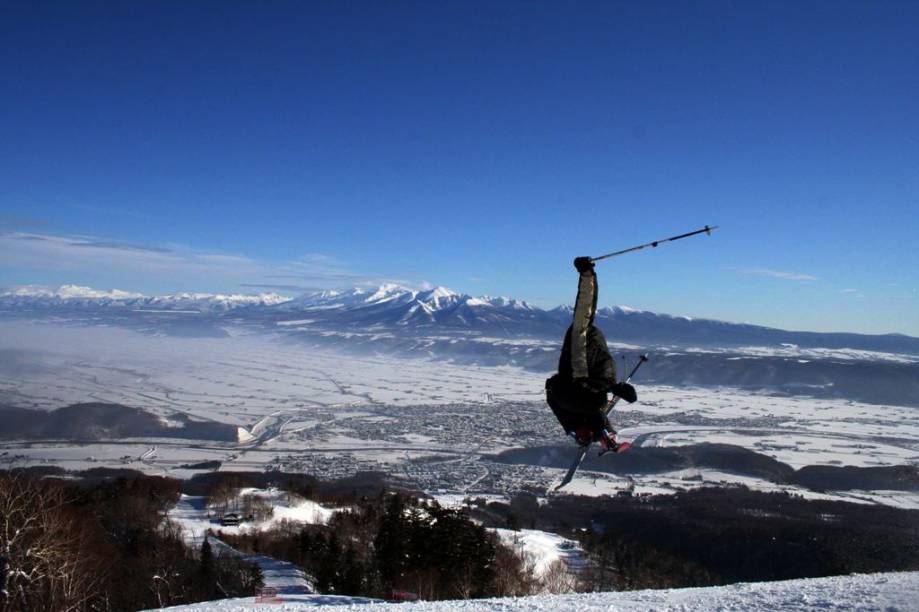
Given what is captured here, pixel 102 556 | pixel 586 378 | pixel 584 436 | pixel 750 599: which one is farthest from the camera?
pixel 102 556

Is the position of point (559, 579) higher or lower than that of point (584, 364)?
lower

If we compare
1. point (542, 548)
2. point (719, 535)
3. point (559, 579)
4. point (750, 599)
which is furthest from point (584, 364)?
point (719, 535)

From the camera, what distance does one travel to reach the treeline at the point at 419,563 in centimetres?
1706

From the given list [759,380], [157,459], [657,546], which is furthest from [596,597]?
[759,380]

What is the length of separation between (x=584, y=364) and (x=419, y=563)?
50.7ft

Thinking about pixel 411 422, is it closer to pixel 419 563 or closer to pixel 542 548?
pixel 542 548

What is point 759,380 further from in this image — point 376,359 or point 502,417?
point 376,359

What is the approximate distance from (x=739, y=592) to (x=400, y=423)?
234ft

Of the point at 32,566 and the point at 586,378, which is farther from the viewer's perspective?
the point at 32,566

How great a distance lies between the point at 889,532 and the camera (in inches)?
1294

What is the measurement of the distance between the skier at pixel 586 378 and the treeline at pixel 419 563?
12047 mm

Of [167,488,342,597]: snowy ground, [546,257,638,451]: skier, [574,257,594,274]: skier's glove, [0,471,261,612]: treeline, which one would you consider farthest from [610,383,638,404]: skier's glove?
[167,488,342,597]: snowy ground

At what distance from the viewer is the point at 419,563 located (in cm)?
1802

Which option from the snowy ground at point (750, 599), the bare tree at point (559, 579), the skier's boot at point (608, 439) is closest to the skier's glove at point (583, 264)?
the skier's boot at point (608, 439)
